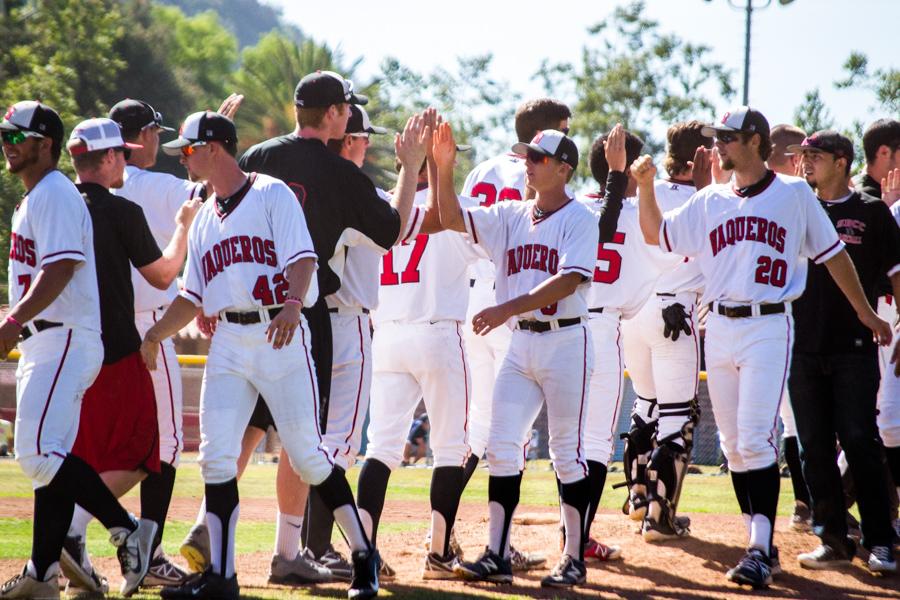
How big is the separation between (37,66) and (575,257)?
29.0 m

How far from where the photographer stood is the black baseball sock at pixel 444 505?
655 centimetres

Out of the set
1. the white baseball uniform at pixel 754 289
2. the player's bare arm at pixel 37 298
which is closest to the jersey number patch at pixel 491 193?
the white baseball uniform at pixel 754 289

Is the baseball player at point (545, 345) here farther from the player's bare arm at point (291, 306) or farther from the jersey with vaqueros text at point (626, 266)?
the player's bare arm at point (291, 306)

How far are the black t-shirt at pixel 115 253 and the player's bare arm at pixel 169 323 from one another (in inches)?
10.1

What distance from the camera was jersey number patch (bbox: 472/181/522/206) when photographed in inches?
298

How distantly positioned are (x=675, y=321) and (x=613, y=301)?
1.71ft

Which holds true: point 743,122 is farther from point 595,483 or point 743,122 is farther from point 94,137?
point 94,137

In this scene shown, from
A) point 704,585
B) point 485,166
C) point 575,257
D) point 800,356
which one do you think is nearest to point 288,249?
point 575,257

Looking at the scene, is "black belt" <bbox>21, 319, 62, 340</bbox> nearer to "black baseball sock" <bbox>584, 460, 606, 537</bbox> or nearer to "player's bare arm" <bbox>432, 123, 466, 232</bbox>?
"player's bare arm" <bbox>432, 123, 466, 232</bbox>

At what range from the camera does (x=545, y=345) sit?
6.30 m

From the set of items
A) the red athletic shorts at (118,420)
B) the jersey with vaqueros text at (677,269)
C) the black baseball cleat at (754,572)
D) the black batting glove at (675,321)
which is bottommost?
the black baseball cleat at (754,572)

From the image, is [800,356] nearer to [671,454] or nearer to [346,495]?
[671,454]

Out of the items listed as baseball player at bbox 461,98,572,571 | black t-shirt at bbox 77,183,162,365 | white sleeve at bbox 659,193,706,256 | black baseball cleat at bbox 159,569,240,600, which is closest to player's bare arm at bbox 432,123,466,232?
baseball player at bbox 461,98,572,571

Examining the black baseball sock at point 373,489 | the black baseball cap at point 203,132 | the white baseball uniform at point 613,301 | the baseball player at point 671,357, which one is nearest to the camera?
the black baseball cap at point 203,132
